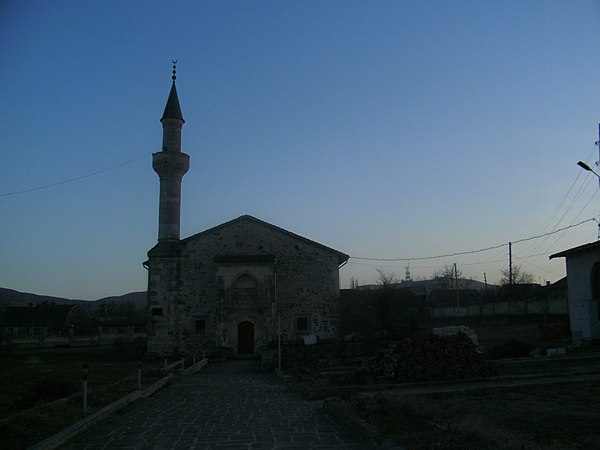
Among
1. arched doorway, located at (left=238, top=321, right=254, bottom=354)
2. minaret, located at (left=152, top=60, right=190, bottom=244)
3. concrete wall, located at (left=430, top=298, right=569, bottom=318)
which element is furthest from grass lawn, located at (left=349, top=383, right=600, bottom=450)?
concrete wall, located at (left=430, top=298, right=569, bottom=318)

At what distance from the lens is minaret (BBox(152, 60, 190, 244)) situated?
111ft

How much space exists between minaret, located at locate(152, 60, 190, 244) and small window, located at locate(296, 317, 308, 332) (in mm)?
8628

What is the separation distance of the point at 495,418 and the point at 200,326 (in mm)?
25854

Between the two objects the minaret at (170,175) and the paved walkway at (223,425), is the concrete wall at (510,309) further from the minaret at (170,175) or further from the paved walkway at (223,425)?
the paved walkway at (223,425)

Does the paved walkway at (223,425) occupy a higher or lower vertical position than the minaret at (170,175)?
lower

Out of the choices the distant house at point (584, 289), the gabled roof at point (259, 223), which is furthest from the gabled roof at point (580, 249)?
the gabled roof at point (259, 223)

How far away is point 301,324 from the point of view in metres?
33.2

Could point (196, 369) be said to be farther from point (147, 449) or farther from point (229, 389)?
point (147, 449)

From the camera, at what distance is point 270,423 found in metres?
9.52

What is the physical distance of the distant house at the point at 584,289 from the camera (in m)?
21.7

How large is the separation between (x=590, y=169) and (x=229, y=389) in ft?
51.2

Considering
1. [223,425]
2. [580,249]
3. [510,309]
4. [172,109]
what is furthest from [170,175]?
[510,309]

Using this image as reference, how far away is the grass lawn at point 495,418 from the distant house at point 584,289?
35.6ft

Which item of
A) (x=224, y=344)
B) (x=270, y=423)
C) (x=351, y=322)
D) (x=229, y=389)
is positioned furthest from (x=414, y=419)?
(x=351, y=322)
